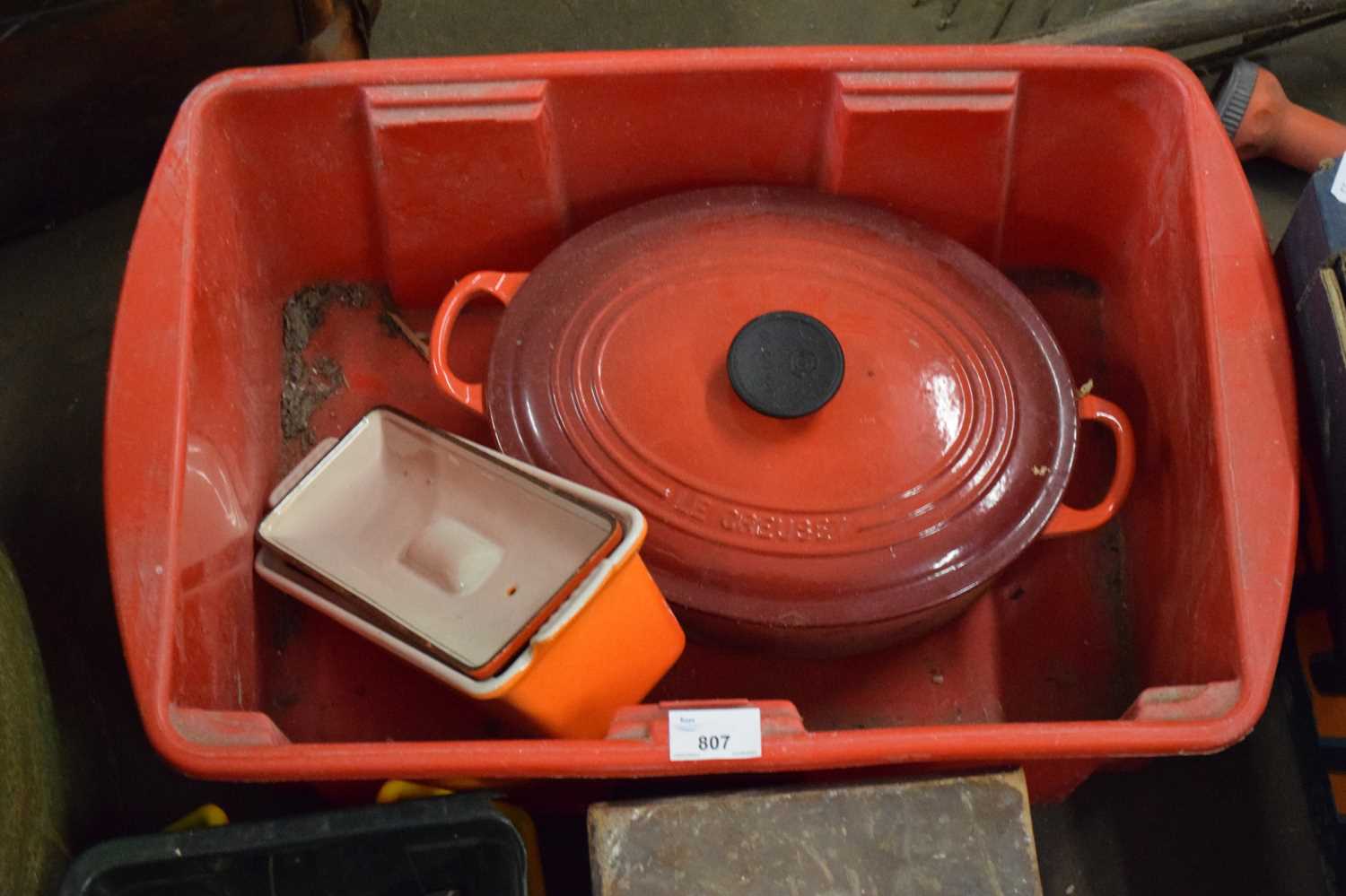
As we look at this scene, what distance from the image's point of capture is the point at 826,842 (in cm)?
81

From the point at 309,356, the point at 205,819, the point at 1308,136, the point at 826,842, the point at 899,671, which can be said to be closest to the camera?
the point at 826,842

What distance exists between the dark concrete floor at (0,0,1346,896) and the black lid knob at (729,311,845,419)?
0.50 meters

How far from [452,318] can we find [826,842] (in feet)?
1.70

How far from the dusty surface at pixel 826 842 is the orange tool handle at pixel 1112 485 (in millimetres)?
225

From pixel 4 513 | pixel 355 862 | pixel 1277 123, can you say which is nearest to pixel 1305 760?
pixel 1277 123

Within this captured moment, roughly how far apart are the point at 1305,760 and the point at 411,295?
3.17ft

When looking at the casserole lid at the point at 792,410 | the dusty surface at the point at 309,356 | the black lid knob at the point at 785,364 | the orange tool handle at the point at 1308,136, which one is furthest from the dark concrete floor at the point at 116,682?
the black lid knob at the point at 785,364

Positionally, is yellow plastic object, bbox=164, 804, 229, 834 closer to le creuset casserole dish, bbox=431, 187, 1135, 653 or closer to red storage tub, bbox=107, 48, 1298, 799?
red storage tub, bbox=107, 48, 1298, 799

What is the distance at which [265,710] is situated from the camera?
1.01 meters

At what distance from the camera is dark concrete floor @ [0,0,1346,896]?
1.10m

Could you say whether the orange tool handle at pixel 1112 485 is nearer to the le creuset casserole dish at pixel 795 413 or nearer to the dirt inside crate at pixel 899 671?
the le creuset casserole dish at pixel 795 413

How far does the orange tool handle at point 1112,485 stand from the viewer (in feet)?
3.12

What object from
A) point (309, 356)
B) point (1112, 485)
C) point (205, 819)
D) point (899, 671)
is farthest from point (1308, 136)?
point (205, 819)

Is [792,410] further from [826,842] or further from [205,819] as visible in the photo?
[205,819]
